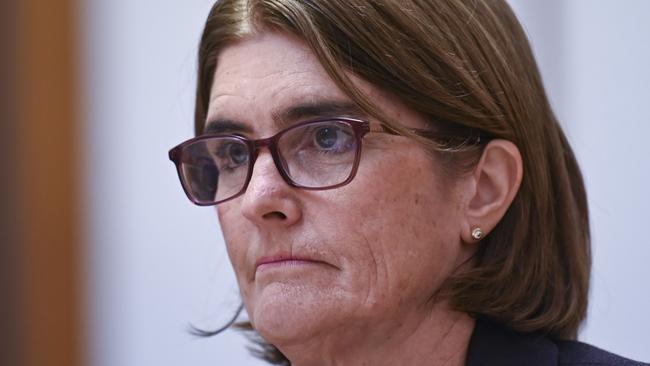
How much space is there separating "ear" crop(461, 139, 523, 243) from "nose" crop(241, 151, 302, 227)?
41 centimetres

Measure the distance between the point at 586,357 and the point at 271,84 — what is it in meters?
0.93

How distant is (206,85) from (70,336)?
1456 mm

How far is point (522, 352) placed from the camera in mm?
1992

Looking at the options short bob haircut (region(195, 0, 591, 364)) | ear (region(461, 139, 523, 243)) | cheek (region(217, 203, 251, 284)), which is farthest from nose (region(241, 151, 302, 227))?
ear (region(461, 139, 523, 243))

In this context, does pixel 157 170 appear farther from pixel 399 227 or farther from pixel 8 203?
pixel 399 227

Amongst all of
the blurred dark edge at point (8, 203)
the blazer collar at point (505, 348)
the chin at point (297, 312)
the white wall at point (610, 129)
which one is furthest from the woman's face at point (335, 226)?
the blurred dark edge at point (8, 203)

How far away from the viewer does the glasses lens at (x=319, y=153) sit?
1.85m

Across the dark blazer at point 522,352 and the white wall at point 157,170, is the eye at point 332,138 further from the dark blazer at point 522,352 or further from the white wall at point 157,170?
the white wall at point 157,170

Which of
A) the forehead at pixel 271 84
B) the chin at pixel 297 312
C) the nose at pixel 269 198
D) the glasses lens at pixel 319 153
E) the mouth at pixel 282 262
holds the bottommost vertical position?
the chin at pixel 297 312

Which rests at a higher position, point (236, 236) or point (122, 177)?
point (122, 177)

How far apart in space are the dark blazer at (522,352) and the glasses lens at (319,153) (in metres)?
0.50

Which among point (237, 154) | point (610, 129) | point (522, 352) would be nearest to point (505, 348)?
point (522, 352)

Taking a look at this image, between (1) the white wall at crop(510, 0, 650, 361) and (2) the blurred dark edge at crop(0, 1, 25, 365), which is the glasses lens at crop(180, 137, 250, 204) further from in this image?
(1) the white wall at crop(510, 0, 650, 361)

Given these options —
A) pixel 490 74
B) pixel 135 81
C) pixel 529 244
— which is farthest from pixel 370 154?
pixel 135 81
